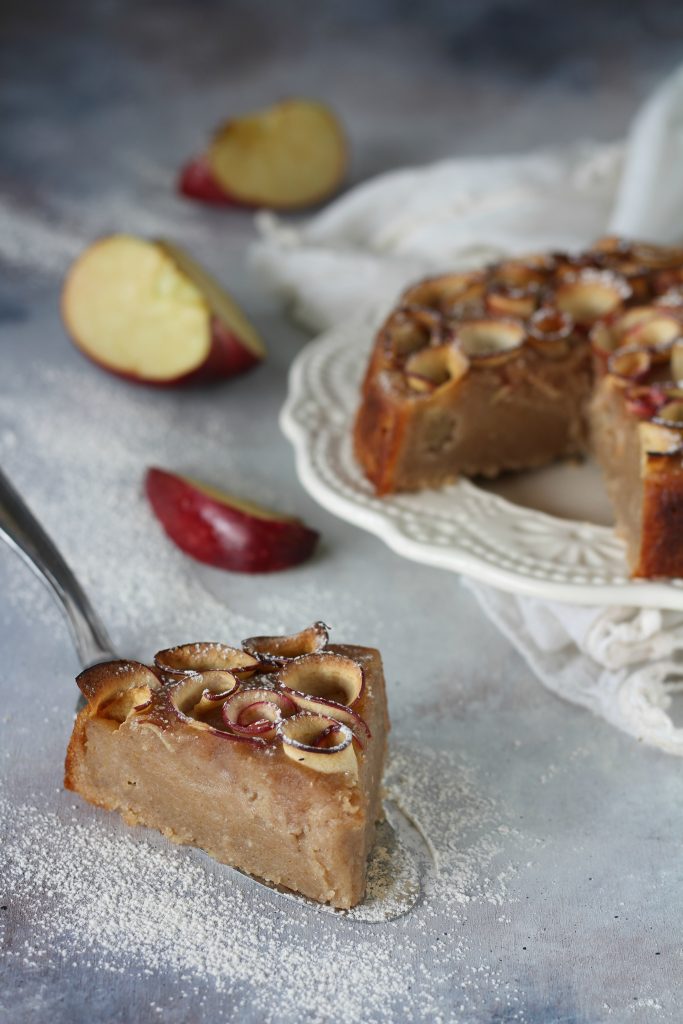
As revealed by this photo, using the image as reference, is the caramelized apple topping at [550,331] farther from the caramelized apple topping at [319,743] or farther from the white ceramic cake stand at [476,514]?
the caramelized apple topping at [319,743]

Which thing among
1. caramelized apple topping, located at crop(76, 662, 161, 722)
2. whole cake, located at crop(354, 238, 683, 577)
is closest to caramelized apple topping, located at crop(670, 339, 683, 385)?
whole cake, located at crop(354, 238, 683, 577)

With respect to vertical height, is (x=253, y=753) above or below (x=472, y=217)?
above

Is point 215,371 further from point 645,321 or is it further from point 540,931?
point 540,931

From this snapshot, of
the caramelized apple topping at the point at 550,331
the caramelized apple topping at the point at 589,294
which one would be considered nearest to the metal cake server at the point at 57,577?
the caramelized apple topping at the point at 550,331

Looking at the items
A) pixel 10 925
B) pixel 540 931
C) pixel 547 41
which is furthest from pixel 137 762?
pixel 547 41

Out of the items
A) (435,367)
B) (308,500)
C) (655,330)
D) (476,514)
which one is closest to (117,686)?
(476,514)

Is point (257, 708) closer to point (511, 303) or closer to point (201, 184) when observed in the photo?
point (511, 303)

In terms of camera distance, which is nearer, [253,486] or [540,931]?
[540,931]
